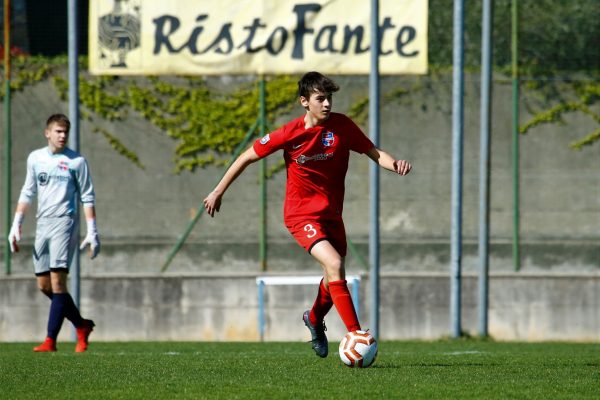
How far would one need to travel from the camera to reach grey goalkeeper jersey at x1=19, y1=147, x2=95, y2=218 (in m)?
11.0

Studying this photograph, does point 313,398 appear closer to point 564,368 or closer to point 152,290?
point 564,368

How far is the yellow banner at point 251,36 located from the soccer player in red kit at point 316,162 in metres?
9.23

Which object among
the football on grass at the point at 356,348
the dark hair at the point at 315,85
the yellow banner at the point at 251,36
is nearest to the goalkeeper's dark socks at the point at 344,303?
the football on grass at the point at 356,348

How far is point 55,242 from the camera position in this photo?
10.9 metres

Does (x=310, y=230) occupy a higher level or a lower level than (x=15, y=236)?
higher

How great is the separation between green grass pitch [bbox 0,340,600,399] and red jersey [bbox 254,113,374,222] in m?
1.10

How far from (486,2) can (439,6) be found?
7.05 feet

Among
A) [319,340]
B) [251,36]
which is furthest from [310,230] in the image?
[251,36]

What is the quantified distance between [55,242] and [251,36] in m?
7.91

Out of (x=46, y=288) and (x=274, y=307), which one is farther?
(x=274, y=307)

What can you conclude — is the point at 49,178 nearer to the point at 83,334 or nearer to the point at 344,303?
the point at 83,334

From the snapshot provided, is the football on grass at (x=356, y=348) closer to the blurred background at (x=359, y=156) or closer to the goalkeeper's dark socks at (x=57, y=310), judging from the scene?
the goalkeeper's dark socks at (x=57, y=310)

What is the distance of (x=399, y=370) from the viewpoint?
8031 millimetres

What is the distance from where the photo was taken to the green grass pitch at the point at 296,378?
22.0 feet
